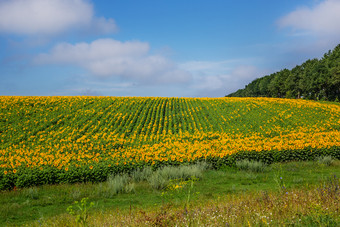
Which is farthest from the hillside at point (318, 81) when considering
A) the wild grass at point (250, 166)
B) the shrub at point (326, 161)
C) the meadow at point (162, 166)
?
the wild grass at point (250, 166)

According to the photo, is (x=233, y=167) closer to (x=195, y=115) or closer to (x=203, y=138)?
(x=203, y=138)

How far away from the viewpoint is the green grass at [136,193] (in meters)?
8.12

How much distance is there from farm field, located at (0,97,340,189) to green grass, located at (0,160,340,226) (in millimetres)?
1378

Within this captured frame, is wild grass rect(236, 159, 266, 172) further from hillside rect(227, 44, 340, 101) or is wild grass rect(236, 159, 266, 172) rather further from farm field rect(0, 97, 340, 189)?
hillside rect(227, 44, 340, 101)

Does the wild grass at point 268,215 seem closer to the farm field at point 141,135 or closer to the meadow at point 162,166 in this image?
the meadow at point 162,166

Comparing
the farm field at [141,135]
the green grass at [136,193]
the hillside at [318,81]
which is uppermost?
the hillside at [318,81]

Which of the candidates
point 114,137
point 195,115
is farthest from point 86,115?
point 195,115

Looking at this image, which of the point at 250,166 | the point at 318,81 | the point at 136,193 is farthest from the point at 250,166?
the point at 318,81

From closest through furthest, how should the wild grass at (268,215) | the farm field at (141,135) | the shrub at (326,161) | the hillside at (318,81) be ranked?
the wild grass at (268,215) → the farm field at (141,135) → the shrub at (326,161) → the hillside at (318,81)

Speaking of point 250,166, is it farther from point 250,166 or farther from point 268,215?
point 268,215

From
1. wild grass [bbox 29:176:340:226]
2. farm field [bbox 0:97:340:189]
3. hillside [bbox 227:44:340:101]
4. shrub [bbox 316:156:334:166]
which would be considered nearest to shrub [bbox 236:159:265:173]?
farm field [bbox 0:97:340:189]

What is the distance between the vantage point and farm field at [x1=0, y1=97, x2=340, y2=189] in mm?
13164

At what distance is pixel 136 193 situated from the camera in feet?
33.1

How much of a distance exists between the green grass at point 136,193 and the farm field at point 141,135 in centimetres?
138
